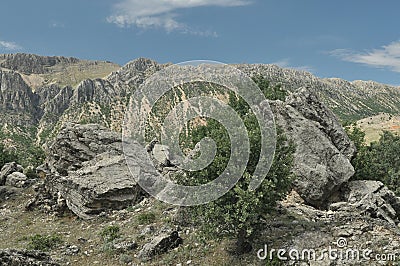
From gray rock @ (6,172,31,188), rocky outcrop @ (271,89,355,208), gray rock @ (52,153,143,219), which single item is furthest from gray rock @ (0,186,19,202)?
rocky outcrop @ (271,89,355,208)

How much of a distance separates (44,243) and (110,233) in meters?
4.42

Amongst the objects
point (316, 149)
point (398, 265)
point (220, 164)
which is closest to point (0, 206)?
point (220, 164)

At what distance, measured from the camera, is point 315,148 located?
27.5 metres

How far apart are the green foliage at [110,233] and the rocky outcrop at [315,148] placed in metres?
13.9

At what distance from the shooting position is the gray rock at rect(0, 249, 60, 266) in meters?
14.6

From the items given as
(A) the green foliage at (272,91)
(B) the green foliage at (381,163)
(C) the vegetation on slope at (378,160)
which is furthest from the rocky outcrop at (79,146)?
(C) the vegetation on slope at (378,160)

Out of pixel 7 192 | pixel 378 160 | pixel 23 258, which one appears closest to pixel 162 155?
pixel 7 192

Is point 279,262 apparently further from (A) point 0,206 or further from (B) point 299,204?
(A) point 0,206

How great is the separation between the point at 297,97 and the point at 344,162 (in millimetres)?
7252

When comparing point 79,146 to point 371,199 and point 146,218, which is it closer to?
point 146,218

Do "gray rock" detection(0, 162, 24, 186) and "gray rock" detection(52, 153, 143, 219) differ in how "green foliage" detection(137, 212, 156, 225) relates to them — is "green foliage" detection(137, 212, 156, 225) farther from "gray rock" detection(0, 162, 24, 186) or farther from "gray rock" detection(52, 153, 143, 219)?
"gray rock" detection(0, 162, 24, 186)

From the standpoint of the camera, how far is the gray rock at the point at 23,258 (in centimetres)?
1459

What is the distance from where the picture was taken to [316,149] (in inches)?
1083

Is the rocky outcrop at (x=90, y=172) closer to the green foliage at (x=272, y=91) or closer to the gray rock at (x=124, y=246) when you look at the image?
the gray rock at (x=124, y=246)
